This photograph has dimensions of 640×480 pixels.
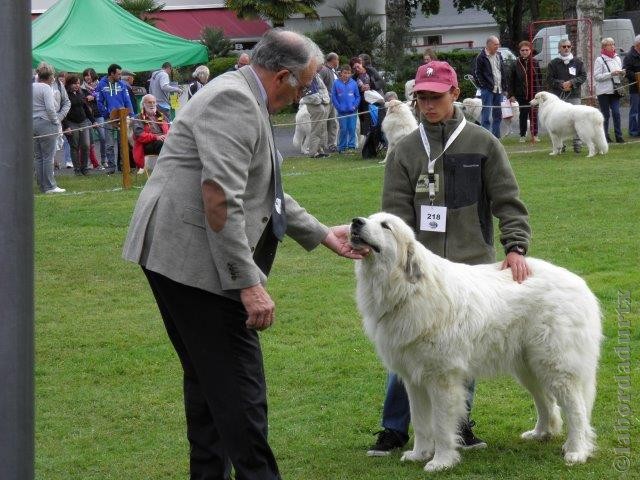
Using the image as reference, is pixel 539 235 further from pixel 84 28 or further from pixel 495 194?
pixel 84 28

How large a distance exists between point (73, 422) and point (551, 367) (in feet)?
10.6

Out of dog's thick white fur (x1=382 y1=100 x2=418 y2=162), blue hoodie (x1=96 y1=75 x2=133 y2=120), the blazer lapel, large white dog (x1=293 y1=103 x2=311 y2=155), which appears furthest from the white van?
the blazer lapel

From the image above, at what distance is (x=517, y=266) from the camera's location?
5.50 metres

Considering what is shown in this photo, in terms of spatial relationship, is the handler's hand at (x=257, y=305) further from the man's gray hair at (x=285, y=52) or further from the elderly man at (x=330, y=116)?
the elderly man at (x=330, y=116)

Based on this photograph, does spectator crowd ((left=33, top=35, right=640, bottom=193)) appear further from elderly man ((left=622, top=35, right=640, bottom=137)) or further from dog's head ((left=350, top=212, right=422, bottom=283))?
dog's head ((left=350, top=212, right=422, bottom=283))

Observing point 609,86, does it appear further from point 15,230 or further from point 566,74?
point 15,230

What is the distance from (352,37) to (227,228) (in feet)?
121

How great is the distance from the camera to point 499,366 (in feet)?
18.2

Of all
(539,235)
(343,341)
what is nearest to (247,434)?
(343,341)

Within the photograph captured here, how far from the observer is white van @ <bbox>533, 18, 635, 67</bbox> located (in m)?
33.0

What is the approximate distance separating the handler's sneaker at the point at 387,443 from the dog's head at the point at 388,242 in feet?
3.94

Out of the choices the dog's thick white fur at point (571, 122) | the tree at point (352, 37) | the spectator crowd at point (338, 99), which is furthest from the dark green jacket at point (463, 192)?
the tree at point (352, 37)

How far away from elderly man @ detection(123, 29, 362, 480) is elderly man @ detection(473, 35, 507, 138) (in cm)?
1803


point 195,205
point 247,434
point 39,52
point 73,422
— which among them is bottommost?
point 73,422
